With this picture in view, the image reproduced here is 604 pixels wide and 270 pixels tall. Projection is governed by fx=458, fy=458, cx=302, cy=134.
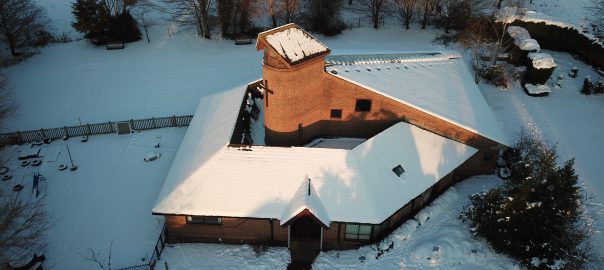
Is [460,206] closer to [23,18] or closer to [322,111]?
[322,111]

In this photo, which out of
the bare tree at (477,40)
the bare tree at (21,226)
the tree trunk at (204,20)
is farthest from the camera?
the tree trunk at (204,20)

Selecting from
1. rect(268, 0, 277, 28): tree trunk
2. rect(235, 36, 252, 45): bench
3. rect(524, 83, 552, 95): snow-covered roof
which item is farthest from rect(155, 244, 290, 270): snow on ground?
rect(268, 0, 277, 28): tree trunk

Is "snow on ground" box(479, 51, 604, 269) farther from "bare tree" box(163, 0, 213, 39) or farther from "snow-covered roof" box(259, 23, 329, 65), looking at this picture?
"bare tree" box(163, 0, 213, 39)

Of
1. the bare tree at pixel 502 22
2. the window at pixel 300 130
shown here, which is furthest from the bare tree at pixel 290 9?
the window at pixel 300 130

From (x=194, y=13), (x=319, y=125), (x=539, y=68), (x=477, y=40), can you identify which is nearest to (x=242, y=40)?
(x=194, y=13)

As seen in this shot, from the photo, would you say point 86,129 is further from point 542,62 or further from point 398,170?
point 542,62

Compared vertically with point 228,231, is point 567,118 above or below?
above

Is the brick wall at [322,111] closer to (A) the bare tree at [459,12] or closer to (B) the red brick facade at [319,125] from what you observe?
(B) the red brick facade at [319,125]
